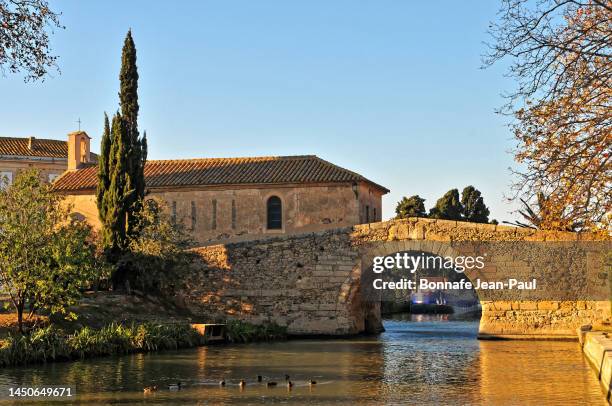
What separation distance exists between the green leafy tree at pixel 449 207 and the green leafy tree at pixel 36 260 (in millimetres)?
41916

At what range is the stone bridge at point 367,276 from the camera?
94.5 feet

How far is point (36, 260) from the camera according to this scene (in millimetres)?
22250

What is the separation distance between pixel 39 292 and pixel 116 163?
9.92m

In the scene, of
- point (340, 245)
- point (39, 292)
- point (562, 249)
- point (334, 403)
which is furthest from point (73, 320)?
point (562, 249)

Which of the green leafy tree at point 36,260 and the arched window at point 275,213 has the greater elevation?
the arched window at point 275,213

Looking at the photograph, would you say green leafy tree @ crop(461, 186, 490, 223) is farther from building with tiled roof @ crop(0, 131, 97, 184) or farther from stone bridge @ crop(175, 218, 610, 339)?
stone bridge @ crop(175, 218, 610, 339)

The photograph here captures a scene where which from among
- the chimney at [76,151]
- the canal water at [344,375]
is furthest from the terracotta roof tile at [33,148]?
the canal water at [344,375]

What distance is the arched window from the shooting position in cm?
3634

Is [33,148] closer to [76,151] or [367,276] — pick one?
[76,151]

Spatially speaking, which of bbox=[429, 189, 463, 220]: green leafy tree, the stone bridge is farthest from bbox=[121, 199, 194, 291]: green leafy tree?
bbox=[429, 189, 463, 220]: green leafy tree

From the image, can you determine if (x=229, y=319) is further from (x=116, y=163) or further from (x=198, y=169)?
(x=198, y=169)

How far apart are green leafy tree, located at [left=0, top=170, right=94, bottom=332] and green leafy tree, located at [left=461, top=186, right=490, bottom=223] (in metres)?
44.2

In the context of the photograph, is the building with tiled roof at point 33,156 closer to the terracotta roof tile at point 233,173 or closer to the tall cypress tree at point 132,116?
the terracotta roof tile at point 233,173

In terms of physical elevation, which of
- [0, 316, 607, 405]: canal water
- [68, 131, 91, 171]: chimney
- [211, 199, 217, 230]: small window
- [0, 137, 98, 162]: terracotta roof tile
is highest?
[0, 137, 98, 162]: terracotta roof tile
